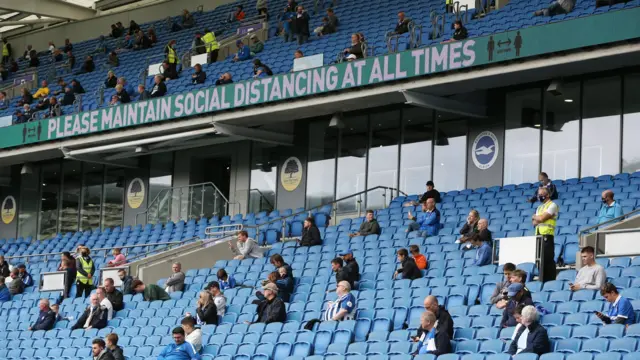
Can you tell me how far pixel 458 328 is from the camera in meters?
11.9

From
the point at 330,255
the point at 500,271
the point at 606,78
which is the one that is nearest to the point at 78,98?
the point at 330,255

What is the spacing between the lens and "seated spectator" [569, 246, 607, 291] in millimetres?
11867

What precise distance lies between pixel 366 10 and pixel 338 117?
13.6 feet

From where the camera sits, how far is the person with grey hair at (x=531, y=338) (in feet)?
34.4

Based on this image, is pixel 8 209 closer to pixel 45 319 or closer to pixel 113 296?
pixel 45 319

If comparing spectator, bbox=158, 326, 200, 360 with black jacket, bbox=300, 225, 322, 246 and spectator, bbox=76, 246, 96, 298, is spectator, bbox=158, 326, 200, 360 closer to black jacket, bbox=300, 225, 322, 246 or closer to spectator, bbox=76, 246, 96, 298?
black jacket, bbox=300, 225, 322, 246

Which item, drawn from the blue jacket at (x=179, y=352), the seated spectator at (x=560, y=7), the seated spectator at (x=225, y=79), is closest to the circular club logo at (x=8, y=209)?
the seated spectator at (x=225, y=79)

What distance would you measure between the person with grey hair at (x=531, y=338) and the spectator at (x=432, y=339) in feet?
2.49

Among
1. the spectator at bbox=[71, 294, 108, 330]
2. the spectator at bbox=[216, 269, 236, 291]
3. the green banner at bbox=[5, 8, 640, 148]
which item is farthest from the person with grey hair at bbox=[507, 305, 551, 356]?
the spectator at bbox=[71, 294, 108, 330]

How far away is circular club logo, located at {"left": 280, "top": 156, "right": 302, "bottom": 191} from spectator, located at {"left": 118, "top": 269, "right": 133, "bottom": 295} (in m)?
6.39

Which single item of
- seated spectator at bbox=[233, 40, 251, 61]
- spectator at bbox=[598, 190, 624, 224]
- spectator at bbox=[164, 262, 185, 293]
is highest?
seated spectator at bbox=[233, 40, 251, 61]

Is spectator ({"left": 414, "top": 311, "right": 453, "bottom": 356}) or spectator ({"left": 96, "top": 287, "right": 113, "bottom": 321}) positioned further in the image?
spectator ({"left": 96, "top": 287, "right": 113, "bottom": 321})

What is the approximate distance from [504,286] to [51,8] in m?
25.5

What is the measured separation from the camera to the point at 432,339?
37.2ft
